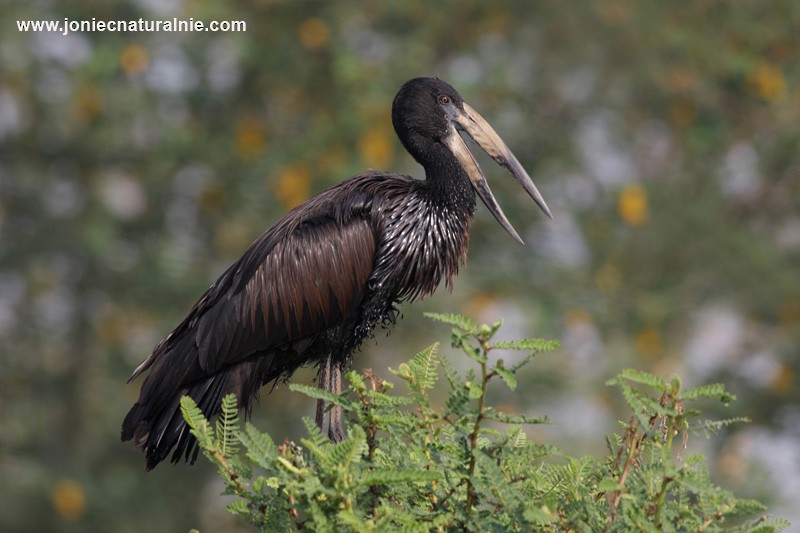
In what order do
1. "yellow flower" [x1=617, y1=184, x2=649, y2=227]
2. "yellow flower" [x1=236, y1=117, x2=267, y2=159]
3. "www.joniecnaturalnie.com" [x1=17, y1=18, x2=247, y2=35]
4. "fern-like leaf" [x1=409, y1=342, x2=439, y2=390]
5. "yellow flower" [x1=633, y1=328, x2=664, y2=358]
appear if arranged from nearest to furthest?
"fern-like leaf" [x1=409, y1=342, x2=439, y2=390]
"yellow flower" [x1=617, y1=184, x2=649, y2=227]
"yellow flower" [x1=633, y1=328, x2=664, y2=358]
"yellow flower" [x1=236, y1=117, x2=267, y2=159]
"www.joniecnaturalnie.com" [x1=17, y1=18, x2=247, y2=35]

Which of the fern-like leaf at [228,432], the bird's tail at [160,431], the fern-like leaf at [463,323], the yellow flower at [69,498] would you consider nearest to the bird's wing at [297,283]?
the bird's tail at [160,431]

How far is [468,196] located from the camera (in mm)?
6664

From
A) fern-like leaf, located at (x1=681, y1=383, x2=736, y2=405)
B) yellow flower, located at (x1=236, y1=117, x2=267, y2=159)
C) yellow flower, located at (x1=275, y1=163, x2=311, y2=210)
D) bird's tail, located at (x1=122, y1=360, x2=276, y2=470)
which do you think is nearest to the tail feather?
bird's tail, located at (x1=122, y1=360, x2=276, y2=470)

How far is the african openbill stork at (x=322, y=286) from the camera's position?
621 cm

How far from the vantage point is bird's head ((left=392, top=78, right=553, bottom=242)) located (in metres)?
6.74

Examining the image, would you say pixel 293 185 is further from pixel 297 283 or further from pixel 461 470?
pixel 461 470

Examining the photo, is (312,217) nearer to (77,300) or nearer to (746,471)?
(746,471)

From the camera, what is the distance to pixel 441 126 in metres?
6.77

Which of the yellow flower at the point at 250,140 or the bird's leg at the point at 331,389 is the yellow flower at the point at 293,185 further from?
the bird's leg at the point at 331,389

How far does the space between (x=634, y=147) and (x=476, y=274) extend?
3025 mm

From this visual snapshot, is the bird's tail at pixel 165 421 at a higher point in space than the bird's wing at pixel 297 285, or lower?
lower

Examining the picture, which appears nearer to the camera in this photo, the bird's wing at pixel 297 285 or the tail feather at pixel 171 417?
the tail feather at pixel 171 417

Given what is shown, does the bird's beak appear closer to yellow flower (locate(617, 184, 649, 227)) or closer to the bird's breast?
the bird's breast

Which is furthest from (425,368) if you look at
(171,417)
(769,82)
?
(769,82)
